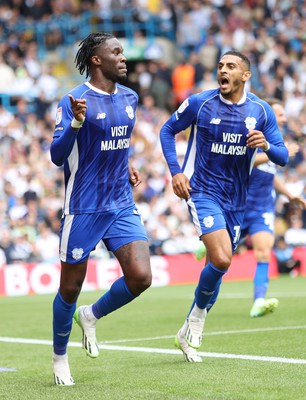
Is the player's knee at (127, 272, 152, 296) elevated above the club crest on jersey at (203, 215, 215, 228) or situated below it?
below

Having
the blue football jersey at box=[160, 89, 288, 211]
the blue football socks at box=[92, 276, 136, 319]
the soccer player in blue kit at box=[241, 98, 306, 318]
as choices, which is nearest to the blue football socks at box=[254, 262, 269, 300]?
the soccer player in blue kit at box=[241, 98, 306, 318]

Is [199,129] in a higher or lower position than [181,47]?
higher

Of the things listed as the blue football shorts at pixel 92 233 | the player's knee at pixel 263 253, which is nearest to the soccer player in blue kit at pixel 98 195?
the blue football shorts at pixel 92 233

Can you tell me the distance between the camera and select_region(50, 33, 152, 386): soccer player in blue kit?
753cm

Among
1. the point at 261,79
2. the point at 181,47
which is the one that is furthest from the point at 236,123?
the point at 181,47

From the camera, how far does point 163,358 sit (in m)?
8.80

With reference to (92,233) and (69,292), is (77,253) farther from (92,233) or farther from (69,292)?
(69,292)

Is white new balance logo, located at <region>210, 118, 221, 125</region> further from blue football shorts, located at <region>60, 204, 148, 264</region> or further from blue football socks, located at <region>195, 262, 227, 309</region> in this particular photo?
blue football shorts, located at <region>60, 204, 148, 264</region>

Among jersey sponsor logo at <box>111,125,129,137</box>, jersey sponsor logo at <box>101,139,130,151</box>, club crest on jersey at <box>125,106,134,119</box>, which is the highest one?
club crest on jersey at <box>125,106,134,119</box>

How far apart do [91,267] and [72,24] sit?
10.5 m

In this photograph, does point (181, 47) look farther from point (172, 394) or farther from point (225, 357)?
point (172, 394)

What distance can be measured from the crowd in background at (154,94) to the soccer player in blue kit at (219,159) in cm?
1148

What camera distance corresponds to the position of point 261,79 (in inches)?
990

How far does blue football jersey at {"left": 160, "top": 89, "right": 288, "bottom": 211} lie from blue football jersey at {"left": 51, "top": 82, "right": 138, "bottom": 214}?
A: 1218 millimetres
